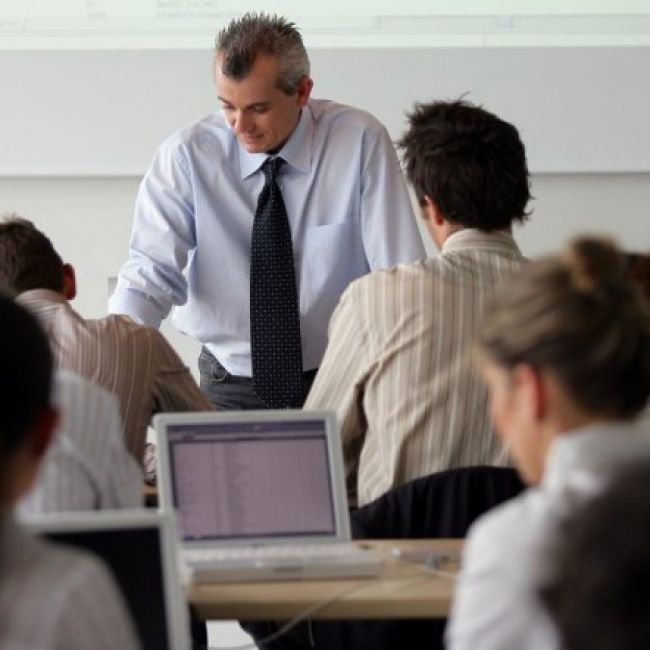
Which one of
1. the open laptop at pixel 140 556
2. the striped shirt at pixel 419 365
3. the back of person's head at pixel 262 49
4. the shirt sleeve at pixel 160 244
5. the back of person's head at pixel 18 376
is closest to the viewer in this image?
the back of person's head at pixel 18 376

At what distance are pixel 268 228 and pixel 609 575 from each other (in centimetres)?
296

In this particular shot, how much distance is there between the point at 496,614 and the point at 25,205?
12.5ft

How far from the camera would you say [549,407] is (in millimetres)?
1840

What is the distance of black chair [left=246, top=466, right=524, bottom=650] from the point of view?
279 cm

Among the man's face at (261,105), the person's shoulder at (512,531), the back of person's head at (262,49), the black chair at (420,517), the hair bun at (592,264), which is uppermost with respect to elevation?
the back of person's head at (262,49)

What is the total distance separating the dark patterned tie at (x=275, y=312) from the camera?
409 centimetres

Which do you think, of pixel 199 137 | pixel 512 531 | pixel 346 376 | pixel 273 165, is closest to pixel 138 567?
pixel 512 531

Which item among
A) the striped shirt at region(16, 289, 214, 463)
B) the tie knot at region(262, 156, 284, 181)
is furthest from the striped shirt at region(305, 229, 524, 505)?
the tie knot at region(262, 156, 284, 181)

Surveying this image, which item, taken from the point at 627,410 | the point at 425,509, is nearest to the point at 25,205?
the point at 425,509

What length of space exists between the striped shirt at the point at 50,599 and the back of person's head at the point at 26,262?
5.02 feet

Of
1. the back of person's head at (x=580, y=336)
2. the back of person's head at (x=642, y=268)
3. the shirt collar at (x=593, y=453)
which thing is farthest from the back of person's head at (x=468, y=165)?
the shirt collar at (x=593, y=453)

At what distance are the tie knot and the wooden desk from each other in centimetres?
174

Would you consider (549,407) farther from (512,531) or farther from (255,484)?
(255,484)

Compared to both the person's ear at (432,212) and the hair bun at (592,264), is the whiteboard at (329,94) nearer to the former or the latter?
the person's ear at (432,212)
